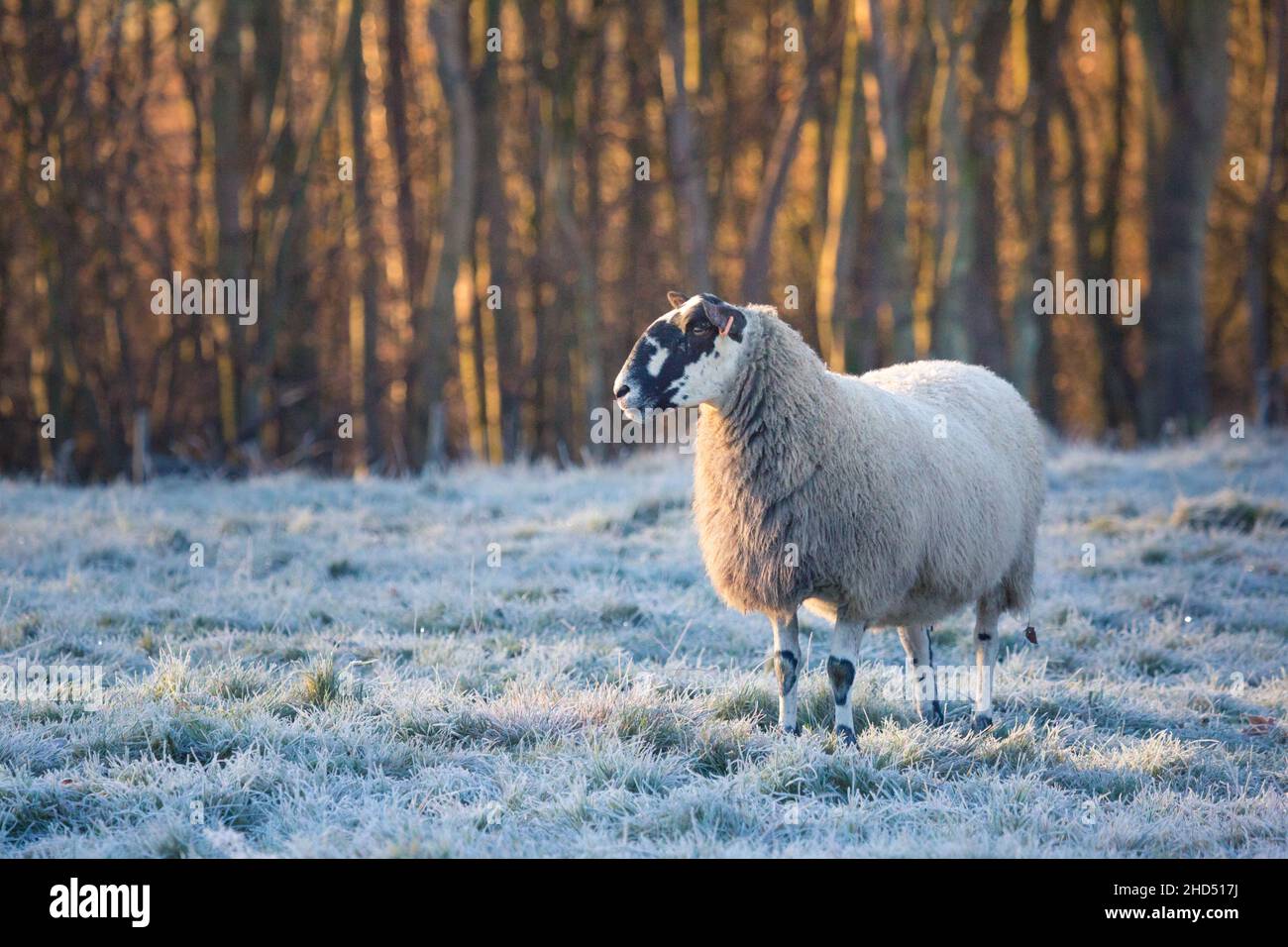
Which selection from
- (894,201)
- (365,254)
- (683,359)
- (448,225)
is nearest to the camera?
(683,359)

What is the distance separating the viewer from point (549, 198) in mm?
20062

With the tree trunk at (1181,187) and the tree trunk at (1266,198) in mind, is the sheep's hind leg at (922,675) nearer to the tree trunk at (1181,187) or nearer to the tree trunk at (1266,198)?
the tree trunk at (1181,187)

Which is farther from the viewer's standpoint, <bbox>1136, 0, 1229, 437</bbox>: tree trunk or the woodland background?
<bbox>1136, 0, 1229, 437</bbox>: tree trunk

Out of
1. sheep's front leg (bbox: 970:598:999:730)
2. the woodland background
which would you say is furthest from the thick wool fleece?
the woodland background

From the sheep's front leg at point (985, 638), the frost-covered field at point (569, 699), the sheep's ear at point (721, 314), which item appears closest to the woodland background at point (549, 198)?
the frost-covered field at point (569, 699)

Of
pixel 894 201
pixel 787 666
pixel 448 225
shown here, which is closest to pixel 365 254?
pixel 448 225

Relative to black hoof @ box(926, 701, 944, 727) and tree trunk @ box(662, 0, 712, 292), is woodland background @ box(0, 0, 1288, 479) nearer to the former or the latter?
tree trunk @ box(662, 0, 712, 292)

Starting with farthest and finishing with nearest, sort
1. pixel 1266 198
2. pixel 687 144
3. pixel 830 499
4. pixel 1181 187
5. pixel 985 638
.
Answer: pixel 1266 198
pixel 1181 187
pixel 687 144
pixel 985 638
pixel 830 499

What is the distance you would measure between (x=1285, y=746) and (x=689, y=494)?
232 inches

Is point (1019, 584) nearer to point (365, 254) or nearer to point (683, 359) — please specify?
point (683, 359)

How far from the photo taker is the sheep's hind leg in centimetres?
674

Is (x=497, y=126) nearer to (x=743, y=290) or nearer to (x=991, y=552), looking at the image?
(x=743, y=290)

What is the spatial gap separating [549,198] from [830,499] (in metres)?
15.0

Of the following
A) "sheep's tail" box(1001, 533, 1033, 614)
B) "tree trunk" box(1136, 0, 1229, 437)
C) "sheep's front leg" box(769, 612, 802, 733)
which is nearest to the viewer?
"sheep's front leg" box(769, 612, 802, 733)
